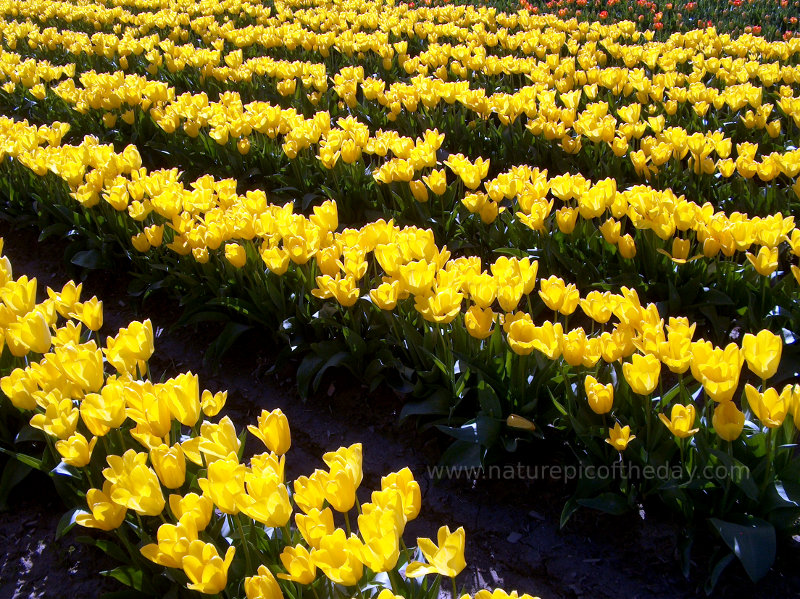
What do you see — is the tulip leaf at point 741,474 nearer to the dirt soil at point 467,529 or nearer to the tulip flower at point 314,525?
the dirt soil at point 467,529

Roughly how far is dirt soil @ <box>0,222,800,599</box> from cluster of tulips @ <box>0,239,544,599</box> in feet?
1.06

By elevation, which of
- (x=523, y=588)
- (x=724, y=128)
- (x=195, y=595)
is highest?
(x=724, y=128)

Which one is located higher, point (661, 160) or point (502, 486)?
point (661, 160)

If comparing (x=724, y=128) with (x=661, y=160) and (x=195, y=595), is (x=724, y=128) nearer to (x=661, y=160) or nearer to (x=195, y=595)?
(x=661, y=160)

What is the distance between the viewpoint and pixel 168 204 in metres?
3.25

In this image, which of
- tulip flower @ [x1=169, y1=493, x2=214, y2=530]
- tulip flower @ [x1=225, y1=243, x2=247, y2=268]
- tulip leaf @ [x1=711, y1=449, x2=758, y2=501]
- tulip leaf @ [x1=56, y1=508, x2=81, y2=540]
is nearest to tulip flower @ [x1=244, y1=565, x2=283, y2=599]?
tulip flower @ [x1=169, y1=493, x2=214, y2=530]

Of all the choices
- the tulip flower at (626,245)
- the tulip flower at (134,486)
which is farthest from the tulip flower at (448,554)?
the tulip flower at (626,245)

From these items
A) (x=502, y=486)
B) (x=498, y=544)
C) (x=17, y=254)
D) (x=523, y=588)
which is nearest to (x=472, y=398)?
(x=502, y=486)

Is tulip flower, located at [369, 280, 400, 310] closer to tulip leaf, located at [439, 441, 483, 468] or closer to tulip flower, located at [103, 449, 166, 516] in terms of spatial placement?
tulip leaf, located at [439, 441, 483, 468]

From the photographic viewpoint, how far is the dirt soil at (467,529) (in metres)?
2.14

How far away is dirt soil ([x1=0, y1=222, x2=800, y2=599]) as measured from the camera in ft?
7.02

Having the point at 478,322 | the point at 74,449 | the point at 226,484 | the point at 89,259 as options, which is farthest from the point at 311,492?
the point at 89,259

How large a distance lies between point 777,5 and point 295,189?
724cm

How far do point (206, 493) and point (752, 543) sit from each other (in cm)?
149
